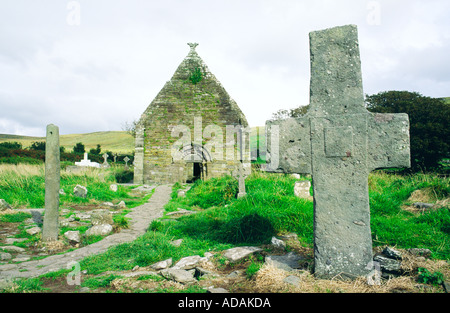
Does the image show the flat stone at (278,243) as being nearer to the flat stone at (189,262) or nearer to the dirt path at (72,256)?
the flat stone at (189,262)

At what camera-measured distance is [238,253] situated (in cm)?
392

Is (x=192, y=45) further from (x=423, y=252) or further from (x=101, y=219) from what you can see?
(x=423, y=252)

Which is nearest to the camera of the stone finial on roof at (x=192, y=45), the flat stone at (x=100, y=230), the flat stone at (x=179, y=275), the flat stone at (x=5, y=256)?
the flat stone at (x=179, y=275)

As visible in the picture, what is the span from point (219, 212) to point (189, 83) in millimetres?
10719

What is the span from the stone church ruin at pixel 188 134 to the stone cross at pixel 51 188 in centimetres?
941

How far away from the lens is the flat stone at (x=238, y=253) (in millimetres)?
3805

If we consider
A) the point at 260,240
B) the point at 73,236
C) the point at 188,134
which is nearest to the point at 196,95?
the point at 188,134

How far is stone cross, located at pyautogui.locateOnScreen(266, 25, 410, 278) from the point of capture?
9.91 ft

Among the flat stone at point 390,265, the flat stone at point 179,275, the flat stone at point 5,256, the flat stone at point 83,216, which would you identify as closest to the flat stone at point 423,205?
the flat stone at point 390,265

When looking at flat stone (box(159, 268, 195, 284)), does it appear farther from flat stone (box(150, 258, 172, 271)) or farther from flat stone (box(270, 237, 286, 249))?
flat stone (box(270, 237, 286, 249))

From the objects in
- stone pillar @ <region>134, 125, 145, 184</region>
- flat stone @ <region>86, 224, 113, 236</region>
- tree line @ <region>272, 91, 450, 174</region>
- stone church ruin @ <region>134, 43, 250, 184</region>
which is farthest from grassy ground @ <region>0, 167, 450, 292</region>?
tree line @ <region>272, 91, 450, 174</region>

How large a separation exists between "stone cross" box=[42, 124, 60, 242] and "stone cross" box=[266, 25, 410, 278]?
4634 millimetres

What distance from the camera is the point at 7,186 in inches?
360

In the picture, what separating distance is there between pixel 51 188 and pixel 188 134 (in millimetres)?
9923
